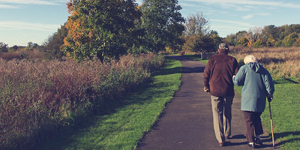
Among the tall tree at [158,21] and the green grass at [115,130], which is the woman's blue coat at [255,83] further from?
the tall tree at [158,21]

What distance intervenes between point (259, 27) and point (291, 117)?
65.2 m

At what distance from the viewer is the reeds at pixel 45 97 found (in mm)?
5769

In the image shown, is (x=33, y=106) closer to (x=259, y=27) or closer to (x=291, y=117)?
(x=291, y=117)

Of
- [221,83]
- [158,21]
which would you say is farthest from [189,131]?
[158,21]

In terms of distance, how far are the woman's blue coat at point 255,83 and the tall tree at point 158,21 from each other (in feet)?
93.7

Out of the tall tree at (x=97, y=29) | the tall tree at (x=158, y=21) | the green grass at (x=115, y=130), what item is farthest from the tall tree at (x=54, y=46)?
the green grass at (x=115, y=130)

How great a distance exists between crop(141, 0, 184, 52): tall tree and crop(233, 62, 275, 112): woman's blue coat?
28.6 meters

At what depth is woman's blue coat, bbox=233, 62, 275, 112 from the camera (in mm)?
4691

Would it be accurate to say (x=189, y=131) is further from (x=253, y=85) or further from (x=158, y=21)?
(x=158, y=21)

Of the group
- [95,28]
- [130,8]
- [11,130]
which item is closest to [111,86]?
[11,130]

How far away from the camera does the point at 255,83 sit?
473 cm

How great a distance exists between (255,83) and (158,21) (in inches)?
1201

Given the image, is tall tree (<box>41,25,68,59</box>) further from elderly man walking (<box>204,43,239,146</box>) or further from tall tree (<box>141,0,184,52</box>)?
elderly man walking (<box>204,43,239,146</box>)

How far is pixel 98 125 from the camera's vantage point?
23.0 ft
